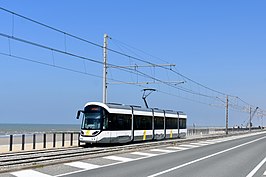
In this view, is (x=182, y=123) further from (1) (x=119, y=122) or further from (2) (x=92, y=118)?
(2) (x=92, y=118)

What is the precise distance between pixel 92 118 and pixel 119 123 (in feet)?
7.53

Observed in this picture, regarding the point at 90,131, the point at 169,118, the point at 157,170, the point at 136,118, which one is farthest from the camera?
the point at 169,118

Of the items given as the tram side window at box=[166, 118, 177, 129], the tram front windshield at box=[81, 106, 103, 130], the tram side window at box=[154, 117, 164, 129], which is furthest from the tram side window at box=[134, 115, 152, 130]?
the tram side window at box=[166, 118, 177, 129]

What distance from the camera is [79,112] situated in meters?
31.0

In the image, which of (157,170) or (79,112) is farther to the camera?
(79,112)

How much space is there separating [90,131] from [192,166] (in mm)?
12846

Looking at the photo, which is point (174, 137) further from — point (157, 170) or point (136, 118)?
point (157, 170)

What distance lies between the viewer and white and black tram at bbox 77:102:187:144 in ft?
99.6

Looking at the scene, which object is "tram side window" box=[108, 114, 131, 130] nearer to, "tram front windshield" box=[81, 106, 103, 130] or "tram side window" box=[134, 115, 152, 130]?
"tram front windshield" box=[81, 106, 103, 130]

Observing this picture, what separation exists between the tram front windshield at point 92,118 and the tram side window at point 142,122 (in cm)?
487

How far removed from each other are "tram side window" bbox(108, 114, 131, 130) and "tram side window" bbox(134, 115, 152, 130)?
4.58ft

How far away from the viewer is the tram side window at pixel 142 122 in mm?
34972

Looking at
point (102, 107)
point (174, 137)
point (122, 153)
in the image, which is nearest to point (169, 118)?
point (174, 137)

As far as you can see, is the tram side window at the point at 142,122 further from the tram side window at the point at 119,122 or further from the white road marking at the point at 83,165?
the white road marking at the point at 83,165
